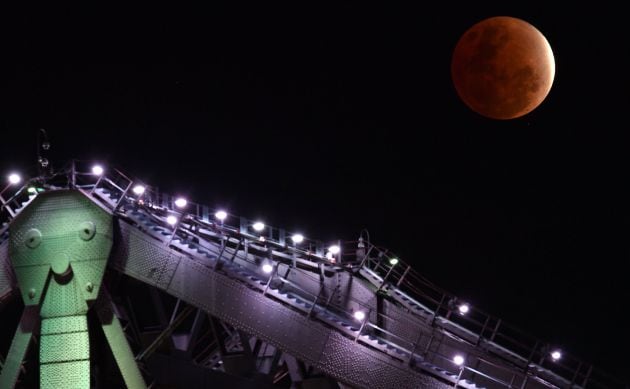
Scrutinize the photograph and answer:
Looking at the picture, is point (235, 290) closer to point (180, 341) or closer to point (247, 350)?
point (247, 350)

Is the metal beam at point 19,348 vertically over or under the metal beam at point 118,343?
under

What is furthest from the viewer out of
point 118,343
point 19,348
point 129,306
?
point 129,306

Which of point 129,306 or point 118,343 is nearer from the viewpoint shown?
point 118,343

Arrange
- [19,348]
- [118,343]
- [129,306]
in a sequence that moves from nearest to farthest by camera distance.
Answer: [19,348] → [118,343] → [129,306]

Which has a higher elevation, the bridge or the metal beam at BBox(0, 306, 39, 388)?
the bridge

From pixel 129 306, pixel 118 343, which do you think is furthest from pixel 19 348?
pixel 129 306

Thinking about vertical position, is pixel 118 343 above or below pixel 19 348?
above

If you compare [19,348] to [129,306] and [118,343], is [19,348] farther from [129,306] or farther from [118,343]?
[129,306]

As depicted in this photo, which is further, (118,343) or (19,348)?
(118,343)

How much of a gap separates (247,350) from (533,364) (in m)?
9.25

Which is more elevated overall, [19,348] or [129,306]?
[129,306]

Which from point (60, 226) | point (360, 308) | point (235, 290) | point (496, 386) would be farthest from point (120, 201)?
point (496, 386)

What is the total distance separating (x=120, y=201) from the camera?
2183cm

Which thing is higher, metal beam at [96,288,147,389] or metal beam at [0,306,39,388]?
metal beam at [96,288,147,389]
